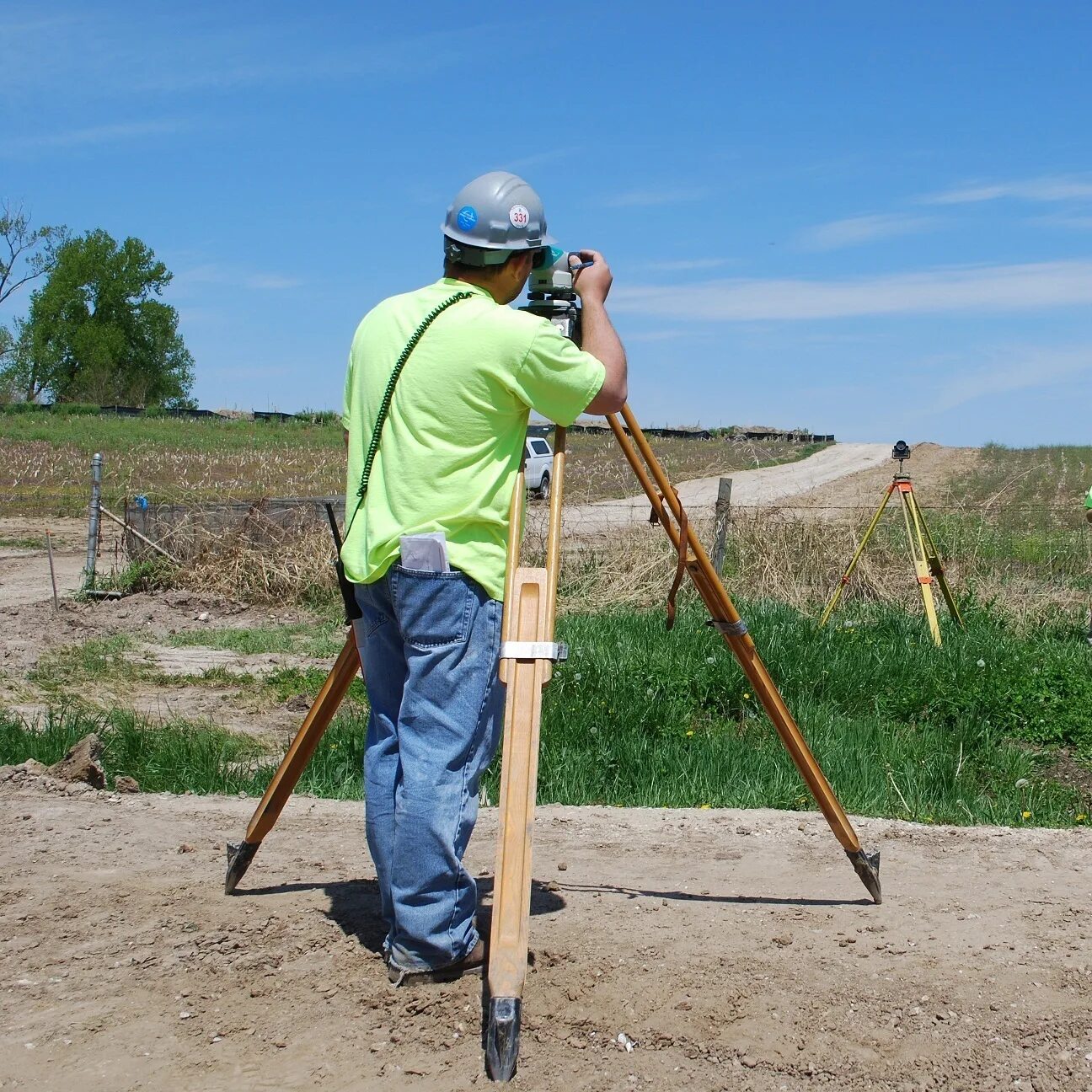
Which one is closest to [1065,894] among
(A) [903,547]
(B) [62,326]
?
(A) [903,547]

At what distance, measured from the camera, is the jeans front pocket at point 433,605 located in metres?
3.39

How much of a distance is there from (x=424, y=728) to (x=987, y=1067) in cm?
165

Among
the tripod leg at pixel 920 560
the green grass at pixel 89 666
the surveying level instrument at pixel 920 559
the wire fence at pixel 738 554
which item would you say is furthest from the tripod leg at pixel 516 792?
the wire fence at pixel 738 554

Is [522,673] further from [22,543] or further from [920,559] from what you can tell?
[22,543]

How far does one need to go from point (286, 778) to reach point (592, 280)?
6.36 ft

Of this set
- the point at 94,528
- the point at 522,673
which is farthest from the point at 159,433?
the point at 522,673

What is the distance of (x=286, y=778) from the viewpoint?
431 cm

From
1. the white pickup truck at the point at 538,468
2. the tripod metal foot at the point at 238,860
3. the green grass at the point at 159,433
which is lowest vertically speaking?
the tripod metal foot at the point at 238,860

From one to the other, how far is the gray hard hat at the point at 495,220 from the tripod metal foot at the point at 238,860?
209 cm

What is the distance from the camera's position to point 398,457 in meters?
3.44

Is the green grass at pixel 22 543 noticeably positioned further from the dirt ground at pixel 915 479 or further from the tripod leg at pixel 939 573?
the tripod leg at pixel 939 573

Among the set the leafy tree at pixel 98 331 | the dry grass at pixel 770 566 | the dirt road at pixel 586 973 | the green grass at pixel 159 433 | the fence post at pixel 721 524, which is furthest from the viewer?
the leafy tree at pixel 98 331

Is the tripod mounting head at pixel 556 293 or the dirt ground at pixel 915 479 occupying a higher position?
the dirt ground at pixel 915 479

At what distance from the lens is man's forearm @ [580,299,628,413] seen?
11.3 ft
